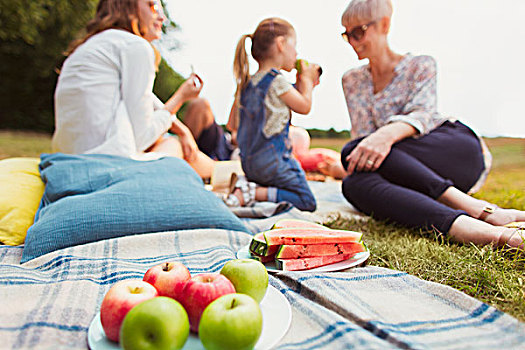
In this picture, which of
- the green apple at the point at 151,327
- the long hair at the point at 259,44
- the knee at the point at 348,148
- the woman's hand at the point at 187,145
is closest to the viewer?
the green apple at the point at 151,327

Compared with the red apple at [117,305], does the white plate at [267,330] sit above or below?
below

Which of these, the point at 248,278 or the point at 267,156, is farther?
the point at 267,156

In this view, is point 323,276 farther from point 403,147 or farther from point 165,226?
point 403,147

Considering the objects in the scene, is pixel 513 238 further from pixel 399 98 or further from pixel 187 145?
pixel 187 145

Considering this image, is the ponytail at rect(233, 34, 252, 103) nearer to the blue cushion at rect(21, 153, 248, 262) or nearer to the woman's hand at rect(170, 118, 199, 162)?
the woman's hand at rect(170, 118, 199, 162)

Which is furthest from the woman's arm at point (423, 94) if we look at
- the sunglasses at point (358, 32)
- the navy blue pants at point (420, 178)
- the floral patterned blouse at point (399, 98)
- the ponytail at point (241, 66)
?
the ponytail at point (241, 66)

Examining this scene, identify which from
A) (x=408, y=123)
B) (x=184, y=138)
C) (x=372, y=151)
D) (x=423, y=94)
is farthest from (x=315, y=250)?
(x=184, y=138)

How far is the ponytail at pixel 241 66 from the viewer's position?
9.55 feet

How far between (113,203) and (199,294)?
945 mm

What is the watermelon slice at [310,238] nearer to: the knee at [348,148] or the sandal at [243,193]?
the knee at [348,148]

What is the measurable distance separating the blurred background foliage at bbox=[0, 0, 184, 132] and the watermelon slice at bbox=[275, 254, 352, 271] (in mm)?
8457

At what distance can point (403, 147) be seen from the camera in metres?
2.26

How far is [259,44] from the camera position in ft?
9.46

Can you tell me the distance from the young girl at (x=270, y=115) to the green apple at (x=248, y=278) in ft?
Answer: 5.22
